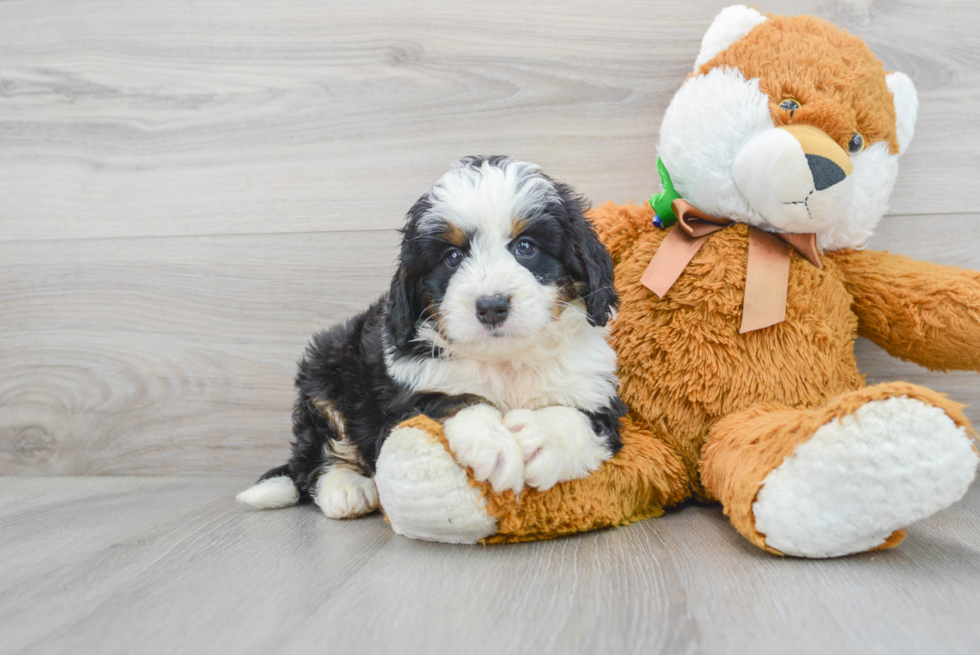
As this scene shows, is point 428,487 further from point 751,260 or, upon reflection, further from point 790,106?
point 790,106

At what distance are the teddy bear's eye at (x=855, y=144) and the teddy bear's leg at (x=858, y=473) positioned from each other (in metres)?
0.69

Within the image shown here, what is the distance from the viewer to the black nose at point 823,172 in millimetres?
1525

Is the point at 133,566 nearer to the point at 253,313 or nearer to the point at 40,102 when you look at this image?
the point at 253,313

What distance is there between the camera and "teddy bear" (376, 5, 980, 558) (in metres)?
1.41

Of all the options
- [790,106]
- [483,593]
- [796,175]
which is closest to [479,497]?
[483,593]

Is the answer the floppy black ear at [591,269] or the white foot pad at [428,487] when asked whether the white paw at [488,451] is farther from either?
the floppy black ear at [591,269]

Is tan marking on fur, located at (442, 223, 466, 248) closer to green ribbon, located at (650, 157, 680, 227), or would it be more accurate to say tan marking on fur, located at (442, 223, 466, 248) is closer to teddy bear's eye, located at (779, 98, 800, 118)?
green ribbon, located at (650, 157, 680, 227)

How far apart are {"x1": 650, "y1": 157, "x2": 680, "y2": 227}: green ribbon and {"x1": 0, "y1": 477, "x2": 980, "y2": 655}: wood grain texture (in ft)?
2.34

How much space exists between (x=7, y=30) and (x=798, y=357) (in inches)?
102

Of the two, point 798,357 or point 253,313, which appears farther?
point 253,313

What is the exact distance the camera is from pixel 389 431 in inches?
57.9

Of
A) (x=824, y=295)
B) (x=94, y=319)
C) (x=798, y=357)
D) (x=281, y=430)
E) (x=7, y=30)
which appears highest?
(x=7, y=30)

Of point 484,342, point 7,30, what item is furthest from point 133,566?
point 7,30

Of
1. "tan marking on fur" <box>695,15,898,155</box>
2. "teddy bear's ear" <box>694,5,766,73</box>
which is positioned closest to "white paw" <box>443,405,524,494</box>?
"tan marking on fur" <box>695,15,898,155</box>
